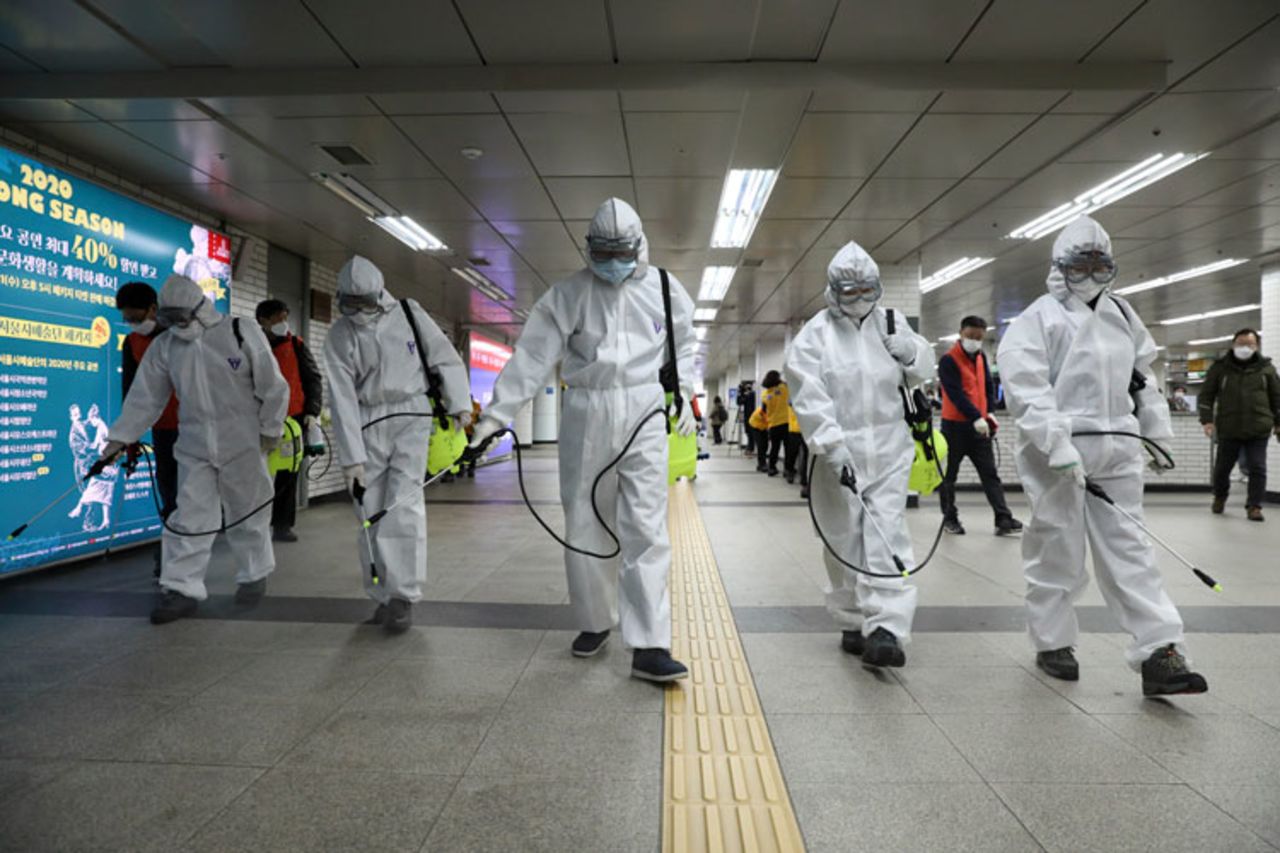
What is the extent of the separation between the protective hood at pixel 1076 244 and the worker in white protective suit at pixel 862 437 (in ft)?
1.77

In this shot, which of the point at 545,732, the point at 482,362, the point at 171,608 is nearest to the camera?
the point at 545,732

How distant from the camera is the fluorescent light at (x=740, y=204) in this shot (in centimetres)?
635

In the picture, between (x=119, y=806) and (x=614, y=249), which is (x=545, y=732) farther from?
(x=614, y=249)

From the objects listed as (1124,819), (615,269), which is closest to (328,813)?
(1124,819)

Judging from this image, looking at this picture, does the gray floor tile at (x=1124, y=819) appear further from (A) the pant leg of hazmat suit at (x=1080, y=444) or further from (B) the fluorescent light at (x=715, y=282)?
(B) the fluorescent light at (x=715, y=282)

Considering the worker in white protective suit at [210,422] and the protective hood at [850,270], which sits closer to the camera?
the protective hood at [850,270]

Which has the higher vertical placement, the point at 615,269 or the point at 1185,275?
the point at 1185,275

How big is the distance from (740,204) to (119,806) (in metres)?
6.79

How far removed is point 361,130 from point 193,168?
1.65 metres

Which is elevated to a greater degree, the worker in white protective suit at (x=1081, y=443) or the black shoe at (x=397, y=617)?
the worker in white protective suit at (x=1081, y=443)

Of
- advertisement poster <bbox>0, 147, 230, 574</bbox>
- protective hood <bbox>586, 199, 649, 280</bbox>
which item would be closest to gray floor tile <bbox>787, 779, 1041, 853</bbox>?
protective hood <bbox>586, 199, 649, 280</bbox>

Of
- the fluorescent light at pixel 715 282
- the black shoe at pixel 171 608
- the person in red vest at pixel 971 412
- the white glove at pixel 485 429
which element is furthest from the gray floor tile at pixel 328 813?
the fluorescent light at pixel 715 282

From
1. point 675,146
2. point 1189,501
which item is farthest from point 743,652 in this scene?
point 1189,501

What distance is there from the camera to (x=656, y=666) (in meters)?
2.53
